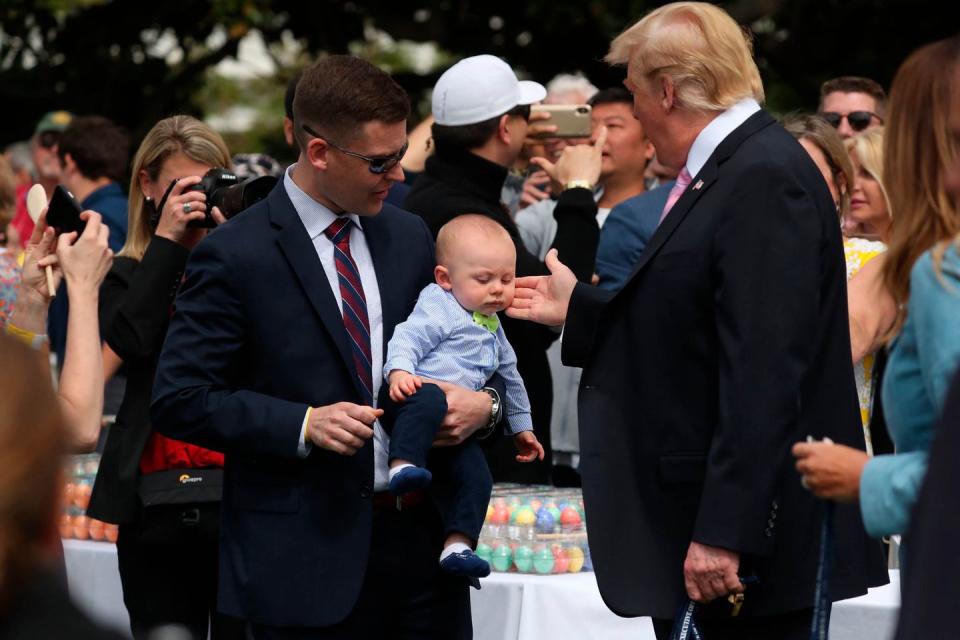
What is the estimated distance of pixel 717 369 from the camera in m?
3.37

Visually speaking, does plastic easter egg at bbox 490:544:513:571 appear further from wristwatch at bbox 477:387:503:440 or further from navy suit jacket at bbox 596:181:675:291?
navy suit jacket at bbox 596:181:675:291

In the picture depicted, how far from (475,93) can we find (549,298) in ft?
4.67

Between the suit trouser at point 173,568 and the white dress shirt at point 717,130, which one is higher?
the white dress shirt at point 717,130

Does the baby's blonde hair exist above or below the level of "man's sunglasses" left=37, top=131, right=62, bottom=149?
below

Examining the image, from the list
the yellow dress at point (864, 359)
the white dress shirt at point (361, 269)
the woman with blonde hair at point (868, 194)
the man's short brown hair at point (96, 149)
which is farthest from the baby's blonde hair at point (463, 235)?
the man's short brown hair at point (96, 149)

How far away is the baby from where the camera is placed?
3557 millimetres

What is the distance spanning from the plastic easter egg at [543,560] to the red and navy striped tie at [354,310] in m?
1.16

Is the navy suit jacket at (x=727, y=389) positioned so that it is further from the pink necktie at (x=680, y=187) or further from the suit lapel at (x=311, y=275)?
the suit lapel at (x=311, y=275)

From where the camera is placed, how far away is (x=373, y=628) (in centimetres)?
358

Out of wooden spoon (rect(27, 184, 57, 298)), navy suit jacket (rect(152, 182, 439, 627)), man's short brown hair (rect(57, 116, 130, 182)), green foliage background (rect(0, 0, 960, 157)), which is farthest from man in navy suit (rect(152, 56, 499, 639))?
green foliage background (rect(0, 0, 960, 157))

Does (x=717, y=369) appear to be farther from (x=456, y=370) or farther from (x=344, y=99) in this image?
(x=344, y=99)

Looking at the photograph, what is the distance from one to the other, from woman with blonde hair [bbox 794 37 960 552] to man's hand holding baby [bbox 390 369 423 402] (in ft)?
3.67

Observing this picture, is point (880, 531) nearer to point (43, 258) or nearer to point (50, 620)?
point (50, 620)

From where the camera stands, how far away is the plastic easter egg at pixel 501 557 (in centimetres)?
461
